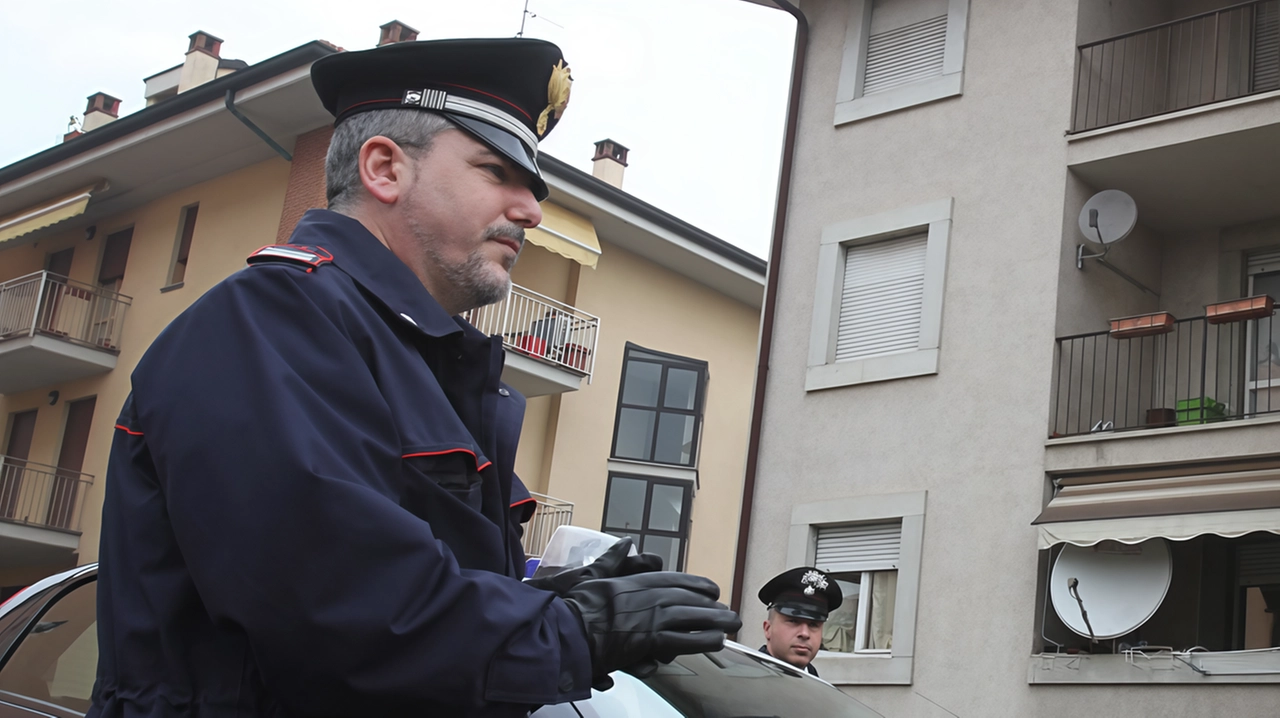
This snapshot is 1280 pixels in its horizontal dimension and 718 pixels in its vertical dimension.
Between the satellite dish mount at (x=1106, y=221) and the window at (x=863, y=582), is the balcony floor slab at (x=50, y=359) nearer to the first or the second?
the window at (x=863, y=582)

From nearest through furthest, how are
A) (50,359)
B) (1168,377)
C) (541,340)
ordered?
(1168,377)
(541,340)
(50,359)

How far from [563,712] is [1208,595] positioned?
37.2 ft

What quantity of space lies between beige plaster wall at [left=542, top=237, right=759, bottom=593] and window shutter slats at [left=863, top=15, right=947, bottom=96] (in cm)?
840

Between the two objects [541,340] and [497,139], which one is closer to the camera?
[497,139]

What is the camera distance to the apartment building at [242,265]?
22.3 m

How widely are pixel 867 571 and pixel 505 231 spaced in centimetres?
1278

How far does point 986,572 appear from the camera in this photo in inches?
526

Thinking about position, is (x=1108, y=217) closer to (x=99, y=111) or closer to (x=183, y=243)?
(x=183, y=243)

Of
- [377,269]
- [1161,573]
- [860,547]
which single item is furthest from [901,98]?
[377,269]

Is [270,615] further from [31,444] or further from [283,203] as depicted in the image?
[31,444]

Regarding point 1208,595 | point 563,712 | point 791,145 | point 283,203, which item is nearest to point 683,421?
point 283,203

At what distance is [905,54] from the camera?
16.2m

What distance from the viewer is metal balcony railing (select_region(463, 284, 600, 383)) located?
2217cm

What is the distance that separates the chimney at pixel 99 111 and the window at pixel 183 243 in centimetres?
875
